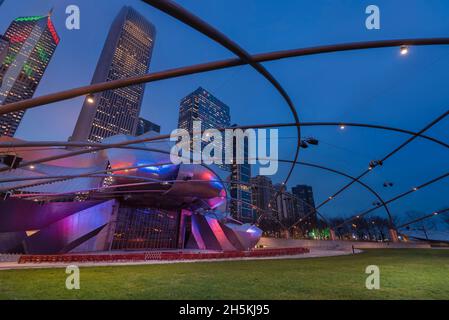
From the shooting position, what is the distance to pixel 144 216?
40938 millimetres

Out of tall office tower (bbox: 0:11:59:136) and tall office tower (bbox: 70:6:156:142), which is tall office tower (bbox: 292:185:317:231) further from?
tall office tower (bbox: 0:11:59:136)

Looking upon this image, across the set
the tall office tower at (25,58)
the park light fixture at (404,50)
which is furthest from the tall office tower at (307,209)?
the tall office tower at (25,58)

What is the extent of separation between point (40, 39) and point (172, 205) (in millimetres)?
197220

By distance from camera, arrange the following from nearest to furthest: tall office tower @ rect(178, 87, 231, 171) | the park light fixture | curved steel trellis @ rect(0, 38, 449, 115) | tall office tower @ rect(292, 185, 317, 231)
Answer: curved steel trellis @ rect(0, 38, 449, 115)
the park light fixture
tall office tower @ rect(292, 185, 317, 231)
tall office tower @ rect(178, 87, 231, 171)

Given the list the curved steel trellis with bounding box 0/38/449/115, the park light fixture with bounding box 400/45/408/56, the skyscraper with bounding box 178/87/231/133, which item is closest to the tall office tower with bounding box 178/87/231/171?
the skyscraper with bounding box 178/87/231/133

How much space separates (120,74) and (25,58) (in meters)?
57.6

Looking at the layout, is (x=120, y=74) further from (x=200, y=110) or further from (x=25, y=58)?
(x=200, y=110)

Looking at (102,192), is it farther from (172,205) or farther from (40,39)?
(40,39)

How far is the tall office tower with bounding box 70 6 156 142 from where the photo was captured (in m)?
124

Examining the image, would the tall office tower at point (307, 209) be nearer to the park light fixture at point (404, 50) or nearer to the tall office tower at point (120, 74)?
the park light fixture at point (404, 50)

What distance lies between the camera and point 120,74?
154 meters

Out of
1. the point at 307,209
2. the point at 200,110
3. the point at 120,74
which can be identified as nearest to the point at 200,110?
the point at 200,110

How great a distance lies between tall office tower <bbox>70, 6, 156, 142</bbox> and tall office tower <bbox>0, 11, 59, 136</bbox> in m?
37.6
